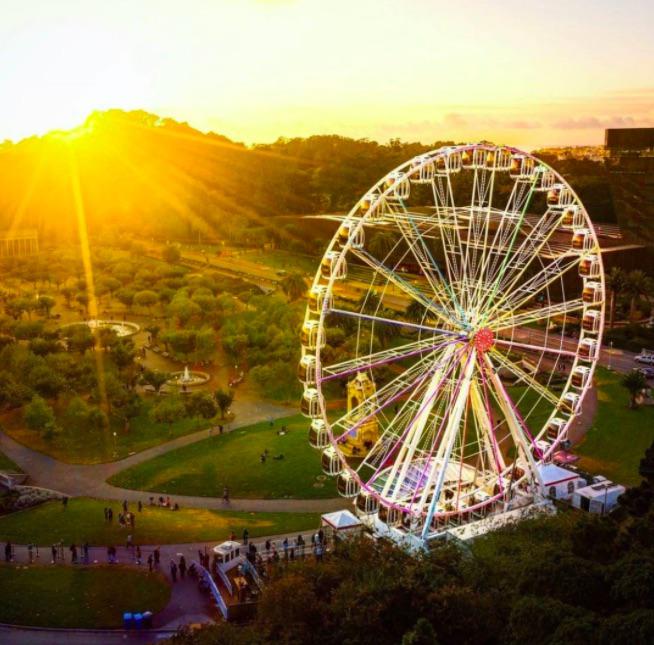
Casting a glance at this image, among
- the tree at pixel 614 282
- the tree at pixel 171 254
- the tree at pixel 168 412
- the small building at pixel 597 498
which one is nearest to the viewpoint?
the small building at pixel 597 498

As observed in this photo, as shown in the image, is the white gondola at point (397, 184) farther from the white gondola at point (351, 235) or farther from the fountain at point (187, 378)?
the fountain at point (187, 378)

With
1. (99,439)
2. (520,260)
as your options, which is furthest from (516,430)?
(99,439)

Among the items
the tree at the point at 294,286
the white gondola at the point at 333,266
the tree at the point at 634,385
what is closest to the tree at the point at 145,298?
the tree at the point at 294,286

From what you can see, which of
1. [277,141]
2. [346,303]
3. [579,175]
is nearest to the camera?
[346,303]

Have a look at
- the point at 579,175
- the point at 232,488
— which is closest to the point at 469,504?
the point at 232,488

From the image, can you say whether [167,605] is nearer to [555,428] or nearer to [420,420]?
[420,420]

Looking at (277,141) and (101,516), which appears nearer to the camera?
(101,516)

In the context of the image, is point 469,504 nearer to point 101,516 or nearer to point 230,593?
point 230,593
